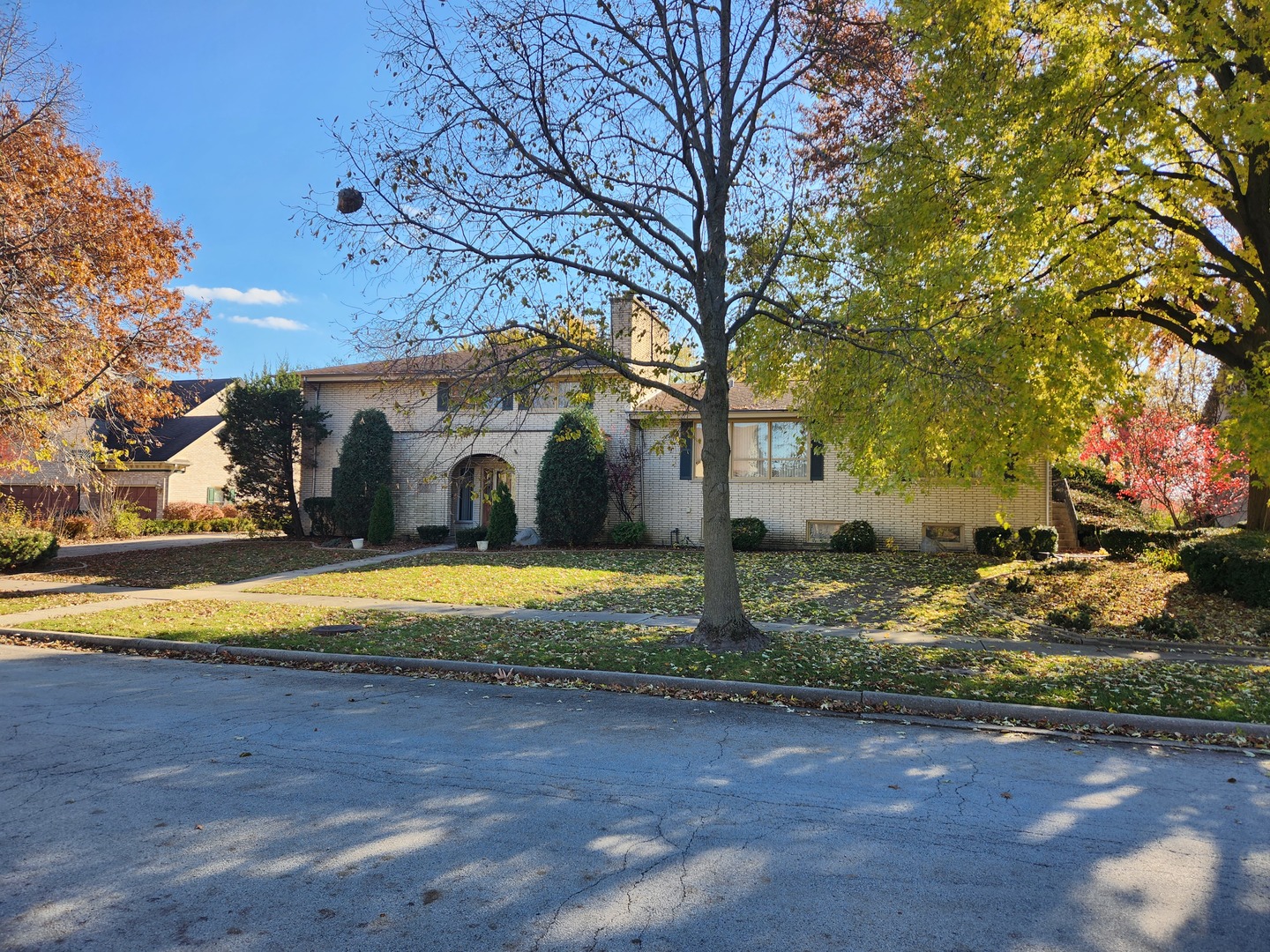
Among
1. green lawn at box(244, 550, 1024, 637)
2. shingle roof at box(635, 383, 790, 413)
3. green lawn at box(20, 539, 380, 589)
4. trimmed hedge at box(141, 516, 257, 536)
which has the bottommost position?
green lawn at box(244, 550, 1024, 637)

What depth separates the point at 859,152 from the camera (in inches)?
406

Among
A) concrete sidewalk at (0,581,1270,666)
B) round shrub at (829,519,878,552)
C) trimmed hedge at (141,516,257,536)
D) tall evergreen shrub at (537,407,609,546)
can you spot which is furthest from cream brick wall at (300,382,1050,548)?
trimmed hedge at (141,516,257,536)

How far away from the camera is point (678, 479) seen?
73.2 feet


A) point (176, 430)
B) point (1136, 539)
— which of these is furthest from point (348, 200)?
point (176, 430)

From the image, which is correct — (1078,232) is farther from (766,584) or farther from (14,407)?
(14,407)

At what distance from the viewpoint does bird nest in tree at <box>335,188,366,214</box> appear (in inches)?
341

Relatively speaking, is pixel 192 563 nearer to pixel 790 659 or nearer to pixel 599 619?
pixel 599 619

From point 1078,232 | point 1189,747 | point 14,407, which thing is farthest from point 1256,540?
point 14,407

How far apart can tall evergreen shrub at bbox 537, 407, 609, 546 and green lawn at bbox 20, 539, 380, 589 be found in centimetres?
507

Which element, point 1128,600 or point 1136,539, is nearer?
point 1128,600

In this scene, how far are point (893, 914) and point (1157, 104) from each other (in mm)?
11721

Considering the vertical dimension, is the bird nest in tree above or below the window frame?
above

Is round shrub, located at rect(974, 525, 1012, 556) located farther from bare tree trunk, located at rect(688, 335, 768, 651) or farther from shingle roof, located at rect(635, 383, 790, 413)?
bare tree trunk, located at rect(688, 335, 768, 651)

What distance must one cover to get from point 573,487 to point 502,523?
241 centimetres
